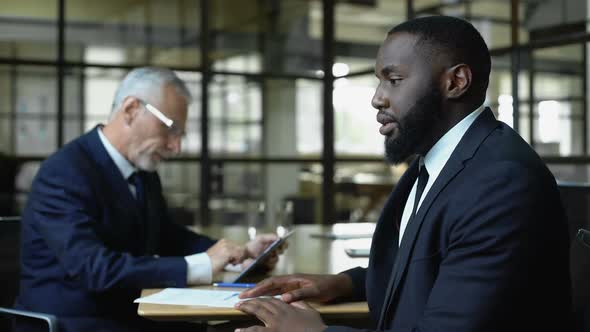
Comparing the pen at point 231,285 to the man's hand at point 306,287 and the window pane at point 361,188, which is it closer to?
the man's hand at point 306,287

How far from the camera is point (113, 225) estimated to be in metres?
2.32

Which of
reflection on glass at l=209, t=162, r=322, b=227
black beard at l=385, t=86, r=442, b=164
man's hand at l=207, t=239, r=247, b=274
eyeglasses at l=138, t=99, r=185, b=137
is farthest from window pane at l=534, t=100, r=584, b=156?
black beard at l=385, t=86, r=442, b=164

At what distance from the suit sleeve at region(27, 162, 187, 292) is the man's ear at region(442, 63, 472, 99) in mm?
981

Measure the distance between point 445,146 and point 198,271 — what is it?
905 mm

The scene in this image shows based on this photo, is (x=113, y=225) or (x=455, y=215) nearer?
(x=455, y=215)

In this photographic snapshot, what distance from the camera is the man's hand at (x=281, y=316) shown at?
148 centimetres

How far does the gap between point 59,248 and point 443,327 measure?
129cm

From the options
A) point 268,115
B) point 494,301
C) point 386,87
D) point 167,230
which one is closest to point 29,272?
point 167,230

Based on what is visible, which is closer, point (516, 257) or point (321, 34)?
point (516, 257)

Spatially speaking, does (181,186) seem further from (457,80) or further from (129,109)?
(457,80)

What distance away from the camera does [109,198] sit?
7.66 feet

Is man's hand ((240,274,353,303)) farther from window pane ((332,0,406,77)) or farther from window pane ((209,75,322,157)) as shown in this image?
window pane ((332,0,406,77))

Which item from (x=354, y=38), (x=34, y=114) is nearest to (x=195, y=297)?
(x=34, y=114)

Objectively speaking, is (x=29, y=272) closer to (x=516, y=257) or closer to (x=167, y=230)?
(x=167, y=230)
